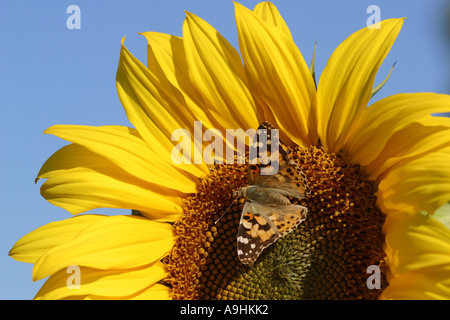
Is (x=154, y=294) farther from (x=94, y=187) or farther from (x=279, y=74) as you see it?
(x=279, y=74)

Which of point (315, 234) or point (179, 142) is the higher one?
point (179, 142)

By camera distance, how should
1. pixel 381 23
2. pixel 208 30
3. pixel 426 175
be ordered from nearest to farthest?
1. pixel 426 175
2. pixel 381 23
3. pixel 208 30

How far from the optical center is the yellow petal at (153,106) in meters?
3.34

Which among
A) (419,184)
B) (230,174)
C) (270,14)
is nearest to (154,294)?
(230,174)

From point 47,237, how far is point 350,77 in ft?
5.94

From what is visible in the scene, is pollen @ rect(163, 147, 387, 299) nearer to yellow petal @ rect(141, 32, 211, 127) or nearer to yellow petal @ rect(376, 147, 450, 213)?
yellow petal @ rect(376, 147, 450, 213)

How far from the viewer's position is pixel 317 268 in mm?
3059

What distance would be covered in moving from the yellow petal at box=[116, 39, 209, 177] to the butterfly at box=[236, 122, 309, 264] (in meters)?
0.40

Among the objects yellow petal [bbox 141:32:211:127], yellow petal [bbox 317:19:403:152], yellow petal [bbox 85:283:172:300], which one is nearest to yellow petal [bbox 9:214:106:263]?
yellow petal [bbox 85:283:172:300]

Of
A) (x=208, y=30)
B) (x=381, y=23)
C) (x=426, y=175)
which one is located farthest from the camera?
(x=208, y=30)

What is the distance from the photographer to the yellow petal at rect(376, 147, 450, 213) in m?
2.54
